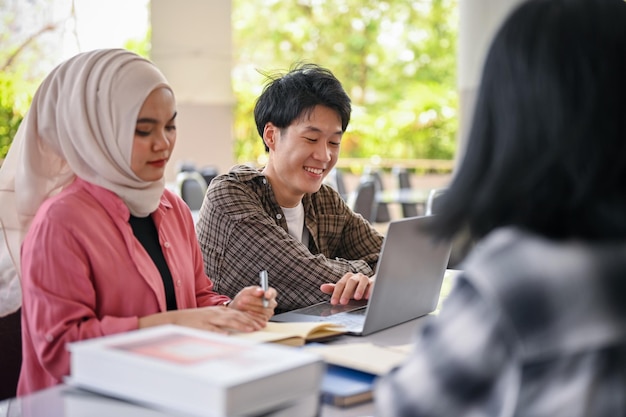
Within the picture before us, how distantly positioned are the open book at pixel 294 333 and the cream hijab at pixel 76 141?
0.35m

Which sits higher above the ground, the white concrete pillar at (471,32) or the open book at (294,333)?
the white concrete pillar at (471,32)

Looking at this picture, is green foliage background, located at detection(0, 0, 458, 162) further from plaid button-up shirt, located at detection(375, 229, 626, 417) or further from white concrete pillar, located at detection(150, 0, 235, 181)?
plaid button-up shirt, located at detection(375, 229, 626, 417)

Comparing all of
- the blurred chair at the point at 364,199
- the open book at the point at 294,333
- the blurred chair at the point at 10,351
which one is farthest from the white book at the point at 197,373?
the blurred chair at the point at 364,199

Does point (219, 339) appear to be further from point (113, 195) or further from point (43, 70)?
point (43, 70)

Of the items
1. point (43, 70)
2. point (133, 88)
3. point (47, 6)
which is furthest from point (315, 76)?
point (43, 70)

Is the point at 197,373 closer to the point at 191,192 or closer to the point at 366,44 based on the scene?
the point at 191,192

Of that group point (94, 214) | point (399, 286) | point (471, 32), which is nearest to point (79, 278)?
point (94, 214)

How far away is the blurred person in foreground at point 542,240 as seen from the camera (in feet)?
2.97

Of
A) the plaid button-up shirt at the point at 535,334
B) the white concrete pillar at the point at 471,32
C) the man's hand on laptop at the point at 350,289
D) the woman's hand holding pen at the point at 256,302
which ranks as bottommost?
the man's hand on laptop at the point at 350,289

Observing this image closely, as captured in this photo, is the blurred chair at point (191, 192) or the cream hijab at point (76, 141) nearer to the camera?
the cream hijab at point (76, 141)

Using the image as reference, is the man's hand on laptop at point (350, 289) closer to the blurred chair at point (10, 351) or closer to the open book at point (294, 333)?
the open book at point (294, 333)

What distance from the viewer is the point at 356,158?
1316 centimetres

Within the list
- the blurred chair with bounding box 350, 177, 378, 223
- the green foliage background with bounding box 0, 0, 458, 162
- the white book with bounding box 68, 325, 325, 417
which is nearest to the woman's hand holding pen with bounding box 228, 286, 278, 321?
the white book with bounding box 68, 325, 325, 417

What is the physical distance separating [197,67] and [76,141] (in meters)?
5.95
